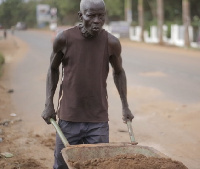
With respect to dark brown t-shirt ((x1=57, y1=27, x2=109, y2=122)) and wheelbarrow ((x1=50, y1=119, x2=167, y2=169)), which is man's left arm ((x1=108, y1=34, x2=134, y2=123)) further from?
wheelbarrow ((x1=50, y1=119, x2=167, y2=169))

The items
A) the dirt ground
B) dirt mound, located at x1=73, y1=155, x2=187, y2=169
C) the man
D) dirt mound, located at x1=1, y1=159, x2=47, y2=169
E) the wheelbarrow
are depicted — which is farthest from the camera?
the dirt ground

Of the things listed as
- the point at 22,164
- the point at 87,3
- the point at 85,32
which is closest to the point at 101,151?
the point at 85,32

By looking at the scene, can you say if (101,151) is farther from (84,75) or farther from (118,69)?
(118,69)

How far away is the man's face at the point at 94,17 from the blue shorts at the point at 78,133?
0.80 meters

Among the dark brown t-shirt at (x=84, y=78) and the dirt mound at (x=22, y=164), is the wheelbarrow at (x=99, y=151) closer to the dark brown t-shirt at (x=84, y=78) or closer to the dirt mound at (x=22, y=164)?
the dark brown t-shirt at (x=84, y=78)

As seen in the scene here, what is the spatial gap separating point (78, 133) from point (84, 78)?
0.47 meters

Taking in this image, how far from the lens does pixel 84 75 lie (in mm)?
4055

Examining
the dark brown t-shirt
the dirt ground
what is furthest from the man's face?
the dirt ground

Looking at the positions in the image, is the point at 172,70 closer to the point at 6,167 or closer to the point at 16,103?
the point at 16,103

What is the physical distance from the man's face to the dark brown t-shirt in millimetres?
145

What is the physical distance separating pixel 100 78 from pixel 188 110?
6.15 m

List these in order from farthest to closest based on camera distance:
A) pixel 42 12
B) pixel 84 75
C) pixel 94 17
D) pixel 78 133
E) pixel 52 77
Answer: pixel 42 12 → pixel 52 77 → pixel 78 133 → pixel 84 75 → pixel 94 17

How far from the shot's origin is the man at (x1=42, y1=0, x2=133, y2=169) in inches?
157

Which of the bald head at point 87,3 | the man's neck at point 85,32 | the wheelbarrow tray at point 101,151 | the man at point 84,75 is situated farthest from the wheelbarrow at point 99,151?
the bald head at point 87,3
